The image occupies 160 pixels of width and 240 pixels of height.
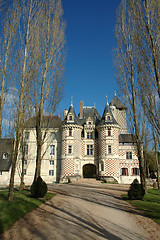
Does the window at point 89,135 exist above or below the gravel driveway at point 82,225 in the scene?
above

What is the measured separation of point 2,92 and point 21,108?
152 cm

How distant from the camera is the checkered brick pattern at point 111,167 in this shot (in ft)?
87.9

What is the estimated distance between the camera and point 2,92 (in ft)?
35.1

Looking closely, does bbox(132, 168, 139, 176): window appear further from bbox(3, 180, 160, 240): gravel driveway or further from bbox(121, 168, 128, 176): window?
bbox(3, 180, 160, 240): gravel driveway

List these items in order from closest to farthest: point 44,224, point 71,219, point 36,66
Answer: point 44,224 < point 71,219 < point 36,66

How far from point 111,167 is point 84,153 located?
4.73 meters

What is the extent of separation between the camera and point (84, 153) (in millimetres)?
29422

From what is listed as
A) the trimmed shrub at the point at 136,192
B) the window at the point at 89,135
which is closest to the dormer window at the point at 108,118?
the window at the point at 89,135

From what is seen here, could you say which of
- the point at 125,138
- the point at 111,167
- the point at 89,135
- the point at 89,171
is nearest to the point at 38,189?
the point at 111,167

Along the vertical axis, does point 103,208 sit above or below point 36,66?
below

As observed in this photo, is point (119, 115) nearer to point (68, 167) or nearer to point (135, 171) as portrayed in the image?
point (135, 171)

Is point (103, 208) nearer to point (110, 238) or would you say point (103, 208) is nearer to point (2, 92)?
point (110, 238)

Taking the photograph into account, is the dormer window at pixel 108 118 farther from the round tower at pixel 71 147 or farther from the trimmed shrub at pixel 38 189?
the trimmed shrub at pixel 38 189

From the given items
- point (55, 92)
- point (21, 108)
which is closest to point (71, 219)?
point (21, 108)
